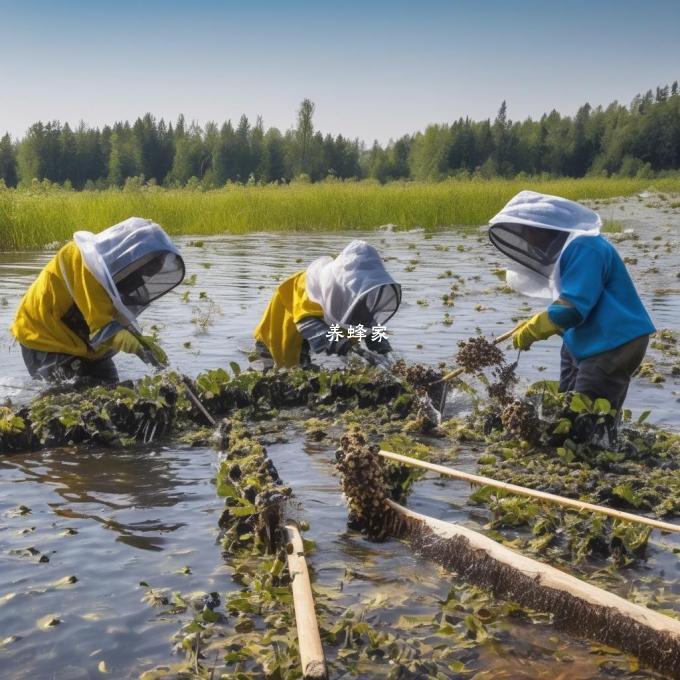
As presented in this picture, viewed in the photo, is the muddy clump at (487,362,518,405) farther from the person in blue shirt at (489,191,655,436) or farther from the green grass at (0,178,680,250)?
the green grass at (0,178,680,250)

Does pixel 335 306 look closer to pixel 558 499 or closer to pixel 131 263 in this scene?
pixel 131 263

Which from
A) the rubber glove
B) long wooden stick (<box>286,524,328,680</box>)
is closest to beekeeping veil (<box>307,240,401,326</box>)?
the rubber glove

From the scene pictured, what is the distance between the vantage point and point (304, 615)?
10.3ft

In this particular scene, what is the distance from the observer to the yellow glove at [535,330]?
19.7 feet

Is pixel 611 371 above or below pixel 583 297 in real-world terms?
below

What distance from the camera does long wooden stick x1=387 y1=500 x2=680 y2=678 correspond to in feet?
10.7

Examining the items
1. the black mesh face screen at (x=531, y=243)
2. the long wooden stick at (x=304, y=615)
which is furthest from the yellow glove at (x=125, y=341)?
the long wooden stick at (x=304, y=615)

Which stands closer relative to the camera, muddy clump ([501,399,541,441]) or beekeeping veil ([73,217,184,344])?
muddy clump ([501,399,541,441])

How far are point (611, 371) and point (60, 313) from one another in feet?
14.0

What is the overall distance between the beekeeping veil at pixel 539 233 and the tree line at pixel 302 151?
73.6 m

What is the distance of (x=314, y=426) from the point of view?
6.91 metres

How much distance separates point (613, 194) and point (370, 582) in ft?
138

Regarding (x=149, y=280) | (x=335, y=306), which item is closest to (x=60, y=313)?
(x=149, y=280)

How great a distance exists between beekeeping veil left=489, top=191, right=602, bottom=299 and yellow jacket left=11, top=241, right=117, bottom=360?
9.97ft
